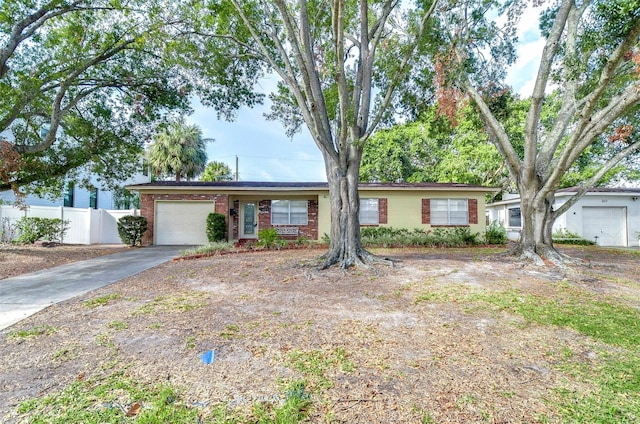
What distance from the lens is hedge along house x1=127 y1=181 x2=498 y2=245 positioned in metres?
14.3

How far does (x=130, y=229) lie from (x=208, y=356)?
12394 mm

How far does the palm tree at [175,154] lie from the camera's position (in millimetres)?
21422

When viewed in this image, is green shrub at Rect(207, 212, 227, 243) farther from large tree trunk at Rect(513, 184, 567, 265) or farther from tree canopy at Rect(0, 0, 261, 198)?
large tree trunk at Rect(513, 184, 567, 265)

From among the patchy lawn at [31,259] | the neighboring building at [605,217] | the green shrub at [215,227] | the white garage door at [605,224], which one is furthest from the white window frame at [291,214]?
→ the white garage door at [605,224]

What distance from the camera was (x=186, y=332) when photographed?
3.62 metres

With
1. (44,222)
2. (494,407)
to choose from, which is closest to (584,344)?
(494,407)

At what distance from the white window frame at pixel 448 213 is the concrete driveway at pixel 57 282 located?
12.1m

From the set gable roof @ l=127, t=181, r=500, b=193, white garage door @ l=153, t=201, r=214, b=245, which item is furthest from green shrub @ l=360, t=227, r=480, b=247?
white garage door @ l=153, t=201, r=214, b=245

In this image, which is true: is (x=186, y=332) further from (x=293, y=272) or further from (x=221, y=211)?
(x=221, y=211)

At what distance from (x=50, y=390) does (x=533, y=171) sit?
9.95 metres

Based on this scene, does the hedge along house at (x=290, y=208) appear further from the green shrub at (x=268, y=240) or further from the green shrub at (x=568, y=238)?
the green shrub at (x=568, y=238)

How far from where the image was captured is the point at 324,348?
3.22 metres

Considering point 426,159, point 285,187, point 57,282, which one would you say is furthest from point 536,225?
point 426,159

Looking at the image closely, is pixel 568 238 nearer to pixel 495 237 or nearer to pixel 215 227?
pixel 495 237
